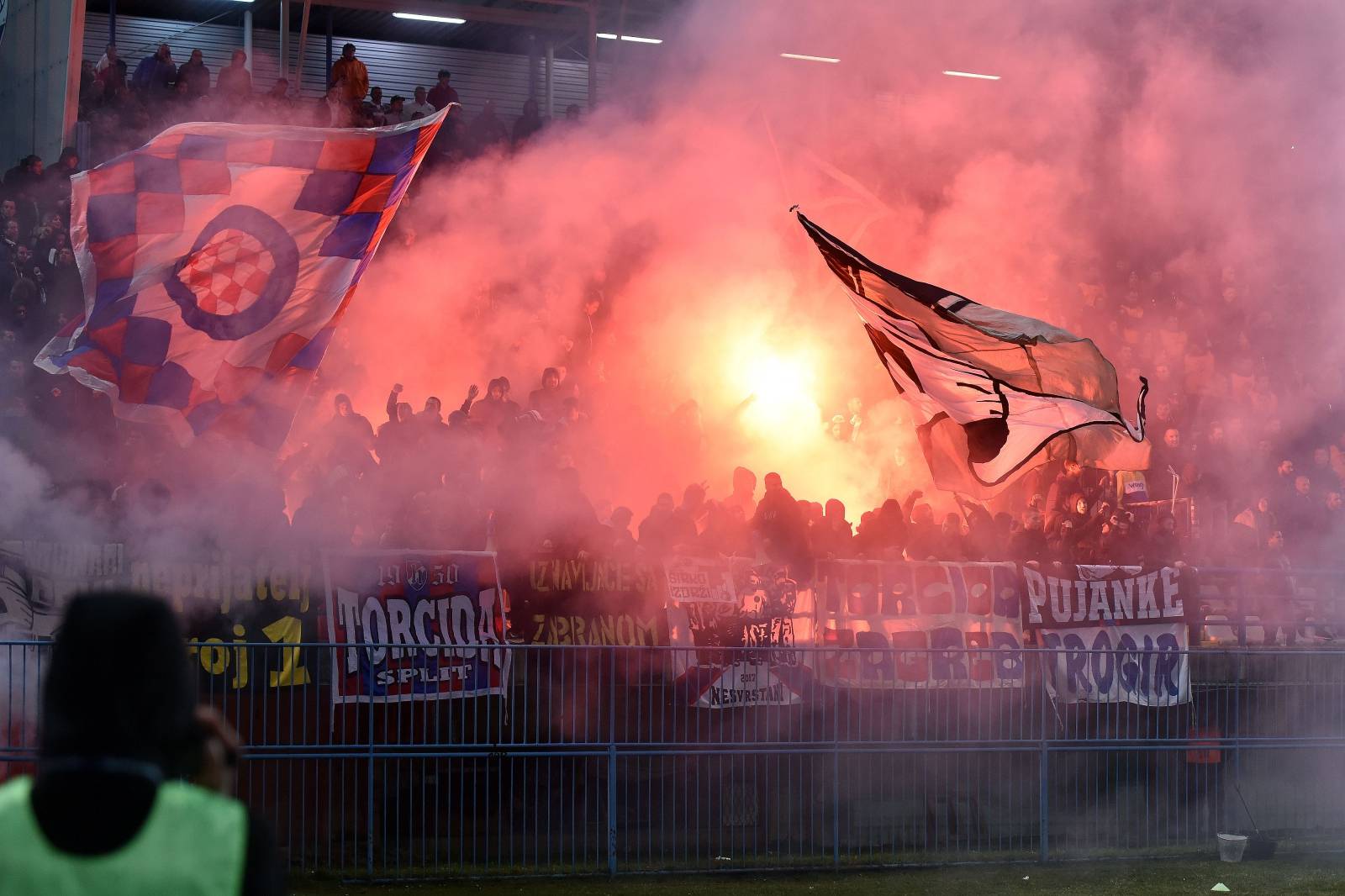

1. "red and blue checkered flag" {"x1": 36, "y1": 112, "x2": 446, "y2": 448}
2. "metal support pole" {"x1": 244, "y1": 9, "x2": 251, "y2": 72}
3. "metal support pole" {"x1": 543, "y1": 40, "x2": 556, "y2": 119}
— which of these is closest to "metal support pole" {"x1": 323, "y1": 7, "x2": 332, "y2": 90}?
"metal support pole" {"x1": 244, "y1": 9, "x2": 251, "y2": 72}

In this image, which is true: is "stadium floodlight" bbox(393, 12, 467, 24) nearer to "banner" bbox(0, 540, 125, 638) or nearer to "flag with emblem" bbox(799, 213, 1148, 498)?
"flag with emblem" bbox(799, 213, 1148, 498)

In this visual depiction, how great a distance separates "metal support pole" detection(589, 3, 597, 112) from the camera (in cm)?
1525

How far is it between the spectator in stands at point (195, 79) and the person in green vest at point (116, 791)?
11616mm

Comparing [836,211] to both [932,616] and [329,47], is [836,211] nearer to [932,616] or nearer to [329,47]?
[329,47]

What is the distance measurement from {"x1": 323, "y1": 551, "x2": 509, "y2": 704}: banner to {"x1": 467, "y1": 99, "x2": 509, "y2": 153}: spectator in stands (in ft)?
19.6

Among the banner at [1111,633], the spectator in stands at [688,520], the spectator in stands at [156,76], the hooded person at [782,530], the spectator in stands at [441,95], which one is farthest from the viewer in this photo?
the spectator in stands at [441,95]

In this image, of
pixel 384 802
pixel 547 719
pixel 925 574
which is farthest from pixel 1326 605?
pixel 384 802

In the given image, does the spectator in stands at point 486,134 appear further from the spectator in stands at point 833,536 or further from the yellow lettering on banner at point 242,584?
the yellow lettering on banner at point 242,584

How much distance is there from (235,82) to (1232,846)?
944 cm

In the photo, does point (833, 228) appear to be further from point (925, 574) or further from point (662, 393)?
point (925, 574)

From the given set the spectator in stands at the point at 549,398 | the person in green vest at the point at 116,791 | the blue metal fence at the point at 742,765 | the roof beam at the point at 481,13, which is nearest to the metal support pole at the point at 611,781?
the blue metal fence at the point at 742,765

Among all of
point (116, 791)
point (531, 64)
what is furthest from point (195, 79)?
point (116, 791)

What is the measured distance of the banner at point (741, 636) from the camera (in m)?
8.47

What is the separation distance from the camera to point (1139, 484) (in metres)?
14.3
